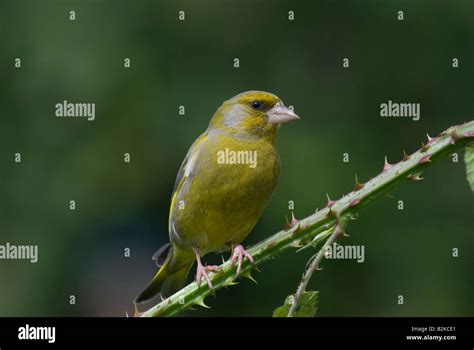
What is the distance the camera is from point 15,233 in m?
7.62

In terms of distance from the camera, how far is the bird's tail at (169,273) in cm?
416

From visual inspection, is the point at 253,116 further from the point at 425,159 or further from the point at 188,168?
the point at 425,159

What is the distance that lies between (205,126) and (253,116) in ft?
10.8

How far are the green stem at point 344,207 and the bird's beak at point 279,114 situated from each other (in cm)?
159

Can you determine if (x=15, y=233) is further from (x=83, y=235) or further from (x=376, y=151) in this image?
(x=376, y=151)

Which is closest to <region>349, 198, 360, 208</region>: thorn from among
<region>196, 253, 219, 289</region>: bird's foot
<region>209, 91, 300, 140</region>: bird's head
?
<region>196, 253, 219, 289</region>: bird's foot

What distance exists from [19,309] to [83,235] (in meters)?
0.95

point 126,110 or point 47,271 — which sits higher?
point 126,110

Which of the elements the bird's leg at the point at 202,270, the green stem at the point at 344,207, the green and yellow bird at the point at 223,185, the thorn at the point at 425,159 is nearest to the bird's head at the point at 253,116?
the green and yellow bird at the point at 223,185

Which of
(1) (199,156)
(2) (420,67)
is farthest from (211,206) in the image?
(2) (420,67)

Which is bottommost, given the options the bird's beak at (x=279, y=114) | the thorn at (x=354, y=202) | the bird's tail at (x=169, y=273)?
the bird's tail at (x=169, y=273)

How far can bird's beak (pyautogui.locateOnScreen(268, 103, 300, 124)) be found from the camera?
403cm

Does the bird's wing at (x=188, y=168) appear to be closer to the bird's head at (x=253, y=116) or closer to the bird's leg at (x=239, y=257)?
the bird's head at (x=253, y=116)

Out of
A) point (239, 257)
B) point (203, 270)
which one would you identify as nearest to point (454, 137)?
point (239, 257)
